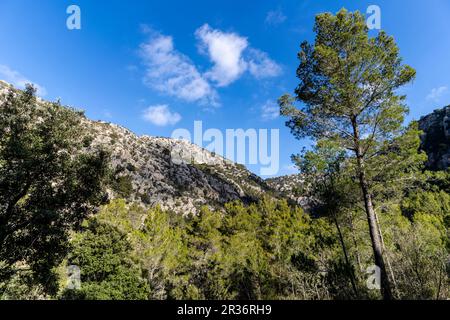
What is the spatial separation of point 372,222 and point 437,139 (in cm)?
11923

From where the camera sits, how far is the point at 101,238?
74.1 ft

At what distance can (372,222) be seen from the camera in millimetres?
9914

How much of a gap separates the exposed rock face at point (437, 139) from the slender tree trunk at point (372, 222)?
101387 mm

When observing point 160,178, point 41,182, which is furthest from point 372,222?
point 160,178

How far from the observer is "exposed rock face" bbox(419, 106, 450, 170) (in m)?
93.9

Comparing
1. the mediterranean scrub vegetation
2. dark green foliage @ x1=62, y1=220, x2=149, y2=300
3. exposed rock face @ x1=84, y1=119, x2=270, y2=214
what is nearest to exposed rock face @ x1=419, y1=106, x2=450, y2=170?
exposed rock face @ x1=84, y1=119, x2=270, y2=214

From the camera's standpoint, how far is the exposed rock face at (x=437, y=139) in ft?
308

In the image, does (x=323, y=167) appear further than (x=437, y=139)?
No

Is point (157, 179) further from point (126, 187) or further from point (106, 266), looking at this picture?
point (106, 266)

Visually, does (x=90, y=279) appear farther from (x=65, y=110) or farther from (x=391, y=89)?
(x=391, y=89)

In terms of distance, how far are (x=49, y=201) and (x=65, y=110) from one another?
436cm

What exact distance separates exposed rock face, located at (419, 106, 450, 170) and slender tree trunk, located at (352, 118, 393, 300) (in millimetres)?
101387

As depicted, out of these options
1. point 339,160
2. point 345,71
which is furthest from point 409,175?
point 345,71

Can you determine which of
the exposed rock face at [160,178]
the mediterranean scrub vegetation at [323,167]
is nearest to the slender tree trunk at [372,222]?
the mediterranean scrub vegetation at [323,167]
